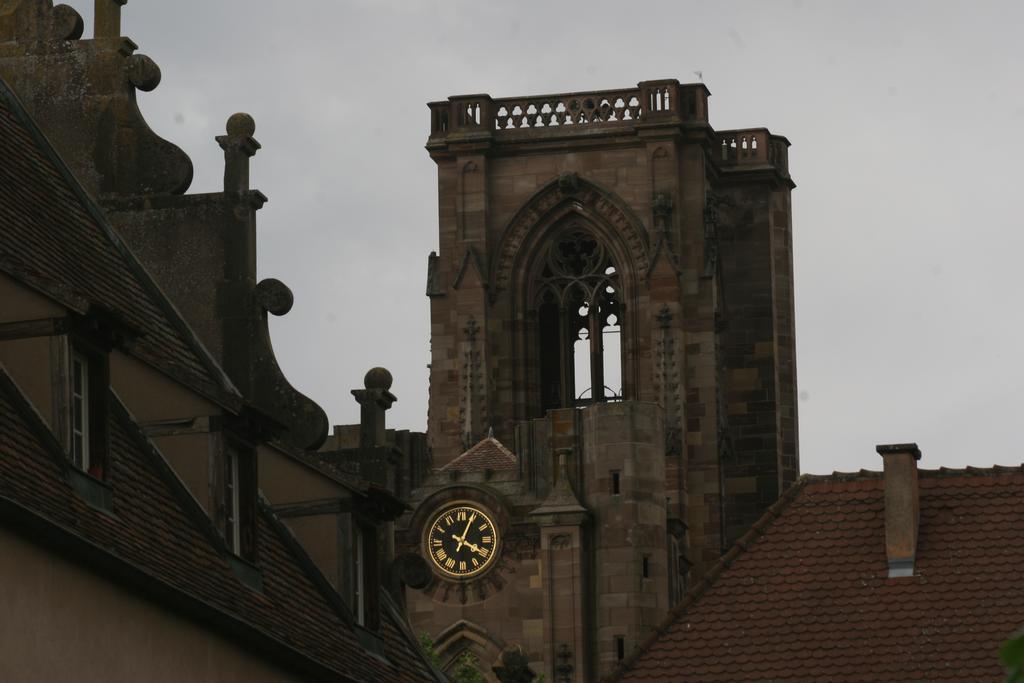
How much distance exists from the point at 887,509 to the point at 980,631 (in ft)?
6.17

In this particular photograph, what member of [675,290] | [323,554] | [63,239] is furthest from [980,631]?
[675,290]

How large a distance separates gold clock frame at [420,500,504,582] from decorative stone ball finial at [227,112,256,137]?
34.3 m

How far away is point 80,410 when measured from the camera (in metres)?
14.1

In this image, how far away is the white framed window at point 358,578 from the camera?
58.6 ft

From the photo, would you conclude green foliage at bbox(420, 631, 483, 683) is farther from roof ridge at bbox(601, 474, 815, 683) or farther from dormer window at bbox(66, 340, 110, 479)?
dormer window at bbox(66, 340, 110, 479)

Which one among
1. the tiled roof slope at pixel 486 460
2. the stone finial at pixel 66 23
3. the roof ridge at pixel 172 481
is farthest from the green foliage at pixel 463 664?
the roof ridge at pixel 172 481

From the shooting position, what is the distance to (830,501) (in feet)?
92.8

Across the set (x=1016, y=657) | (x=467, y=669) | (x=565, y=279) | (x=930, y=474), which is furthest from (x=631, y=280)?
(x=1016, y=657)

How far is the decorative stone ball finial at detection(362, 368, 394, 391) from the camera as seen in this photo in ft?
63.7

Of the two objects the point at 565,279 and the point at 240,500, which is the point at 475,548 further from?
the point at 240,500

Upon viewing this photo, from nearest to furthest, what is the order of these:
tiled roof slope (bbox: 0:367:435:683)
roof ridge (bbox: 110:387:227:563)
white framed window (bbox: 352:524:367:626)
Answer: tiled roof slope (bbox: 0:367:435:683) → roof ridge (bbox: 110:387:227:563) → white framed window (bbox: 352:524:367:626)

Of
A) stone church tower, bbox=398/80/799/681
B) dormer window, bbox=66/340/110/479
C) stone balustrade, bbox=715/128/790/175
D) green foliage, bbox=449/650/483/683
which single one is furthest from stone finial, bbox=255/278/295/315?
stone balustrade, bbox=715/128/790/175

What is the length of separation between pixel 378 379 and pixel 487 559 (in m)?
33.9

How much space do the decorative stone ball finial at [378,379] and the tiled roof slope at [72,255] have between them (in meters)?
1.53
